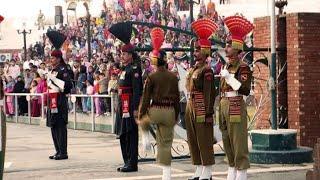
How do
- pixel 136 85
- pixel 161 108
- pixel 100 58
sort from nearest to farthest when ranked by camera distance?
pixel 161 108 < pixel 136 85 < pixel 100 58

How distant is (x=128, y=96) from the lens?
10.8m

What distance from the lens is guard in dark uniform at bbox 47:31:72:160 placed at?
12.5m

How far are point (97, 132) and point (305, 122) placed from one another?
769 centimetres

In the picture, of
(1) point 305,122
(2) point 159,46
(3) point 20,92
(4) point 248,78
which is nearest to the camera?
(4) point 248,78

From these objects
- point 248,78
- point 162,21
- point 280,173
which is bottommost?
point 280,173

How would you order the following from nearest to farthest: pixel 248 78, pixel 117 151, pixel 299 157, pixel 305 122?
1. pixel 248 78
2. pixel 299 157
3. pixel 305 122
4. pixel 117 151

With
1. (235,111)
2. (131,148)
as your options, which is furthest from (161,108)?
(131,148)

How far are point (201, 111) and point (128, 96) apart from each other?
1.74 m

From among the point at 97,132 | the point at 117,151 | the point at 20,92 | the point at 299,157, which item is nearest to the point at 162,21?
the point at 20,92

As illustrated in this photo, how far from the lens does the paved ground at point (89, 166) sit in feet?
34.6

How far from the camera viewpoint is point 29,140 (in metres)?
17.2

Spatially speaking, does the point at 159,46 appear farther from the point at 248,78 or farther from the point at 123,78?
the point at 248,78

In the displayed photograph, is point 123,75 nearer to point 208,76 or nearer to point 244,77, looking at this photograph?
point 208,76

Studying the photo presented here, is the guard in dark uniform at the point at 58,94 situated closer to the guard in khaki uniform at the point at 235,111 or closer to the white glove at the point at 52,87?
the white glove at the point at 52,87
